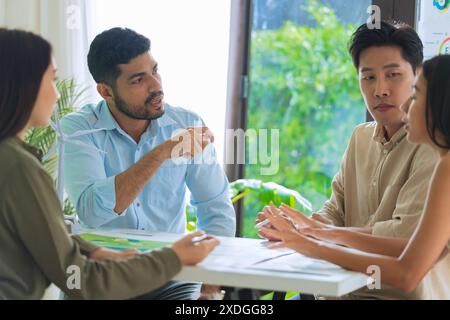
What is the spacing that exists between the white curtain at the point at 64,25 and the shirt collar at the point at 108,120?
2.79 feet

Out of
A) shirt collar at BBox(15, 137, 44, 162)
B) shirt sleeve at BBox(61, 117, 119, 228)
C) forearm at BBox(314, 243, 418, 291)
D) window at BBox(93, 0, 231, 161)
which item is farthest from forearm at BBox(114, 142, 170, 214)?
window at BBox(93, 0, 231, 161)

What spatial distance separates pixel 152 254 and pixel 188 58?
1922mm

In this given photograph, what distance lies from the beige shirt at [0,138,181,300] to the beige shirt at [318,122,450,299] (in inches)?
25.3

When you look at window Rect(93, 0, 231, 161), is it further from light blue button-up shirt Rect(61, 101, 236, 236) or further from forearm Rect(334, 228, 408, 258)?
forearm Rect(334, 228, 408, 258)

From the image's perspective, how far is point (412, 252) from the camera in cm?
177

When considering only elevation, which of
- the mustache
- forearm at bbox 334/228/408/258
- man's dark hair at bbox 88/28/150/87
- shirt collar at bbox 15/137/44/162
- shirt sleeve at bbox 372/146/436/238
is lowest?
forearm at bbox 334/228/408/258

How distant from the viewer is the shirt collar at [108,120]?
2.58m

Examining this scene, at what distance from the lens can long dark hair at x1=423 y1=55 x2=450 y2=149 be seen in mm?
1841

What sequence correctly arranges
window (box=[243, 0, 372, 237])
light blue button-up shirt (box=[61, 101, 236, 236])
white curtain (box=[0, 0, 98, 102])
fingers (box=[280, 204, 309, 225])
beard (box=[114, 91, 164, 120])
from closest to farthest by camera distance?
fingers (box=[280, 204, 309, 225]), light blue button-up shirt (box=[61, 101, 236, 236]), beard (box=[114, 91, 164, 120]), white curtain (box=[0, 0, 98, 102]), window (box=[243, 0, 372, 237])

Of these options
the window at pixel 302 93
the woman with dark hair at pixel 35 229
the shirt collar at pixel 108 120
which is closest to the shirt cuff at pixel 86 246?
the woman with dark hair at pixel 35 229

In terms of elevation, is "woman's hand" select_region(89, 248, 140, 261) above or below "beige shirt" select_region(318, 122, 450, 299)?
below

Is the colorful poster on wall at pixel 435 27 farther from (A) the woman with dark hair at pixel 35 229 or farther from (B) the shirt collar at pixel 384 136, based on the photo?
(A) the woman with dark hair at pixel 35 229

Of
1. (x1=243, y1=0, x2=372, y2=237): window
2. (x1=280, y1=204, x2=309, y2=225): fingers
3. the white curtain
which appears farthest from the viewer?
(x1=243, y1=0, x2=372, y2=237): window
